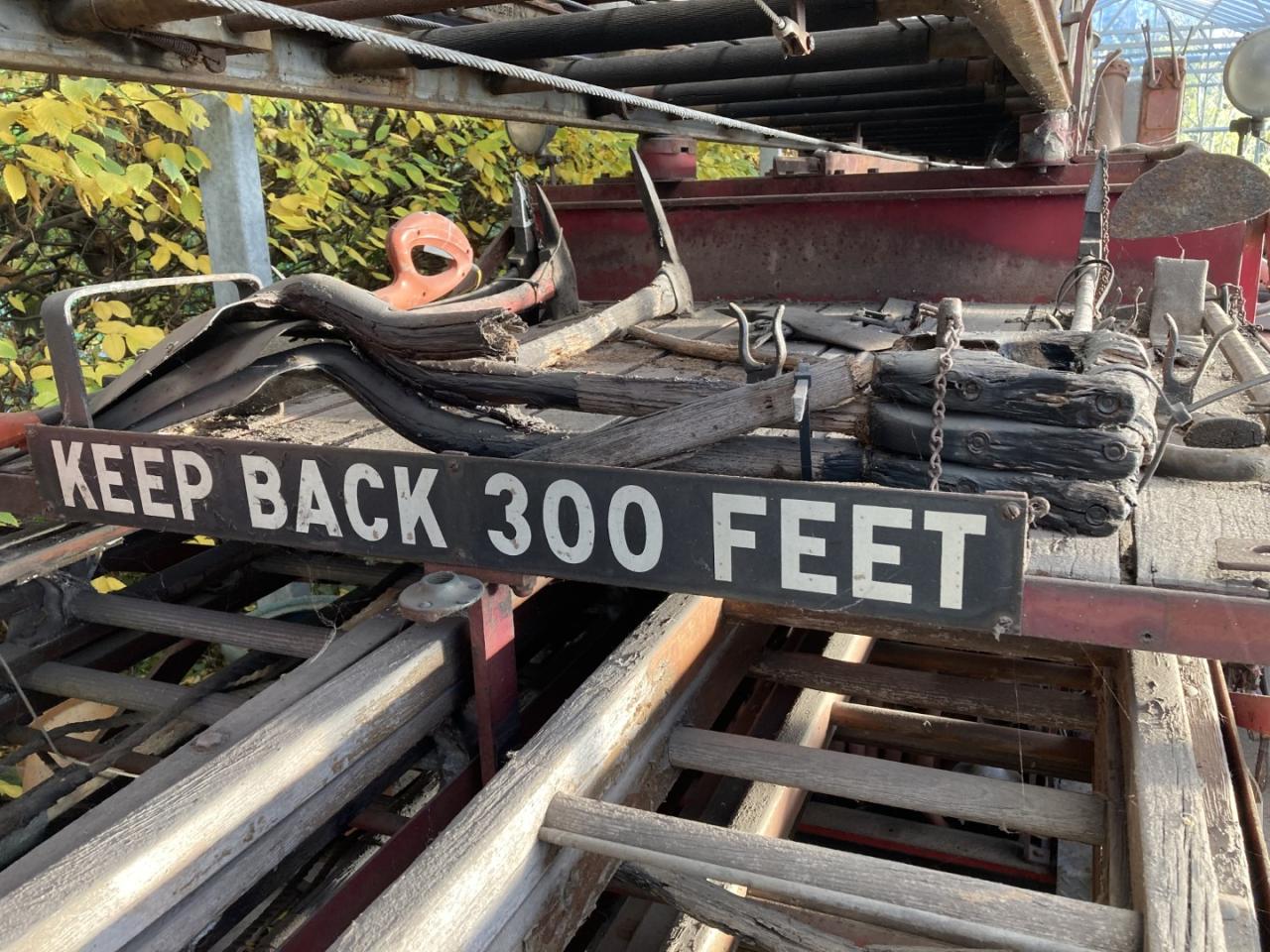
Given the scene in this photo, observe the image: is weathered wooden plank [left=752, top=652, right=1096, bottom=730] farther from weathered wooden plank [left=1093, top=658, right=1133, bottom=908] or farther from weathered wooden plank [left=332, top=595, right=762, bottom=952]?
weathered wooden plank [left=332, top=595, right=762, bottom=952]

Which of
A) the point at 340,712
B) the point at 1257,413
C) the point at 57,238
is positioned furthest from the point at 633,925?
the point at 57,238

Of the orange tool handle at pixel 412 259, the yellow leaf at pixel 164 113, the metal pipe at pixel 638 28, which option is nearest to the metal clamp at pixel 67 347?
the metal pipe at pixel 638 28

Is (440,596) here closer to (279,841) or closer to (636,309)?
(279,841)

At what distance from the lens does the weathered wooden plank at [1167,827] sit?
1389mm

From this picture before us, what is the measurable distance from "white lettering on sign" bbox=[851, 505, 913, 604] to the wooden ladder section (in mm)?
451

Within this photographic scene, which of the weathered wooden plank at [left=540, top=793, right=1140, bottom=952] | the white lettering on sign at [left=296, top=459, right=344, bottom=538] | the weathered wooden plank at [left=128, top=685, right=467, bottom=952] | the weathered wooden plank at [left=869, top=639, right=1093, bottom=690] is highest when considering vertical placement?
the white lettering on sign at [left=296, top=459, right=344, bottom=538]

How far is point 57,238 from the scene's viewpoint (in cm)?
512

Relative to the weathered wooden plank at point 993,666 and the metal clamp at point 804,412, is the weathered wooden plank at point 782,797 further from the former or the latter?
the metal clamp at point 804,412

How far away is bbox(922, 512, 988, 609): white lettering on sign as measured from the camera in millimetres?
1687

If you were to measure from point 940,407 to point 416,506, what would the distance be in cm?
111

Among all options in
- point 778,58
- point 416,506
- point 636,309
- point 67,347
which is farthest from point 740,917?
point 778,58

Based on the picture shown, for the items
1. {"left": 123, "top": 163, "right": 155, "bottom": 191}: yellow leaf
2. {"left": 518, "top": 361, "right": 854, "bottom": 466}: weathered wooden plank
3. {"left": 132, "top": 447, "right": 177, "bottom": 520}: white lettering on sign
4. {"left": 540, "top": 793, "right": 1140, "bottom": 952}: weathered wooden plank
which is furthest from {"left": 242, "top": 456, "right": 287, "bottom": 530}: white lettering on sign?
{"left": 123, "top": 163, "right": 155, "bottom": 191}: yellow leaf

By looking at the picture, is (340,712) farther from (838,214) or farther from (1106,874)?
(838,214)

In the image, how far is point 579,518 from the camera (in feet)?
6.64
